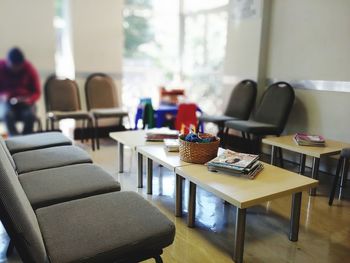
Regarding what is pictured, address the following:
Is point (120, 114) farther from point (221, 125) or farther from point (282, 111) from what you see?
point (282, 111)

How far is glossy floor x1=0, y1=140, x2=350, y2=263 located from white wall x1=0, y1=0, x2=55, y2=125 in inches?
89.1

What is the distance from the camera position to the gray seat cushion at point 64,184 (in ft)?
5.31

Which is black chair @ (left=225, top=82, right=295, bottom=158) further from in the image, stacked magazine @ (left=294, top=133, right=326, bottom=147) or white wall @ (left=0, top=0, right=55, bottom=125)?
white wall @ (left=0, top=0, right=55, bottom=125)

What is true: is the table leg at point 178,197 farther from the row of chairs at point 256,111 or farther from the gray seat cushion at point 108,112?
the gray seat cushion at point 108,112

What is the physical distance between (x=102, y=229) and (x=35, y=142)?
163 centimetres

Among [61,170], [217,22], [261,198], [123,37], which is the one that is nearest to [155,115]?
[123,37]

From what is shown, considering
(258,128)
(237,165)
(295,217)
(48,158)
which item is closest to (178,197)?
(237,165)

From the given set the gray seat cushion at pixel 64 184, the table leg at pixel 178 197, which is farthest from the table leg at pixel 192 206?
the gray seat cushion at pixel 64 184

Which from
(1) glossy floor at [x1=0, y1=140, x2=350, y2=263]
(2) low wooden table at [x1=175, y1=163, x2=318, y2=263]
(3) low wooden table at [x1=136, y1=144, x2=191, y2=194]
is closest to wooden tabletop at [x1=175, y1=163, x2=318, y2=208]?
(2) low wooden table at [x1=175, y1=163, x2=318, y2=263]

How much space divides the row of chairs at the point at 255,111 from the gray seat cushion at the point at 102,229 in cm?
211

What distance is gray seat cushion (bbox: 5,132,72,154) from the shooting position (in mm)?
2531

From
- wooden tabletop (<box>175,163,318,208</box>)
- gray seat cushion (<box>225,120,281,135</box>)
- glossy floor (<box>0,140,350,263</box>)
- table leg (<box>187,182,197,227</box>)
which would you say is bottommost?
glossy floor (<box>0,140,350,263</box>)

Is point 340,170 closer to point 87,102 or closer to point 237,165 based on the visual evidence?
point 237,165

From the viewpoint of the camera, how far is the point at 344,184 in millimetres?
2822
